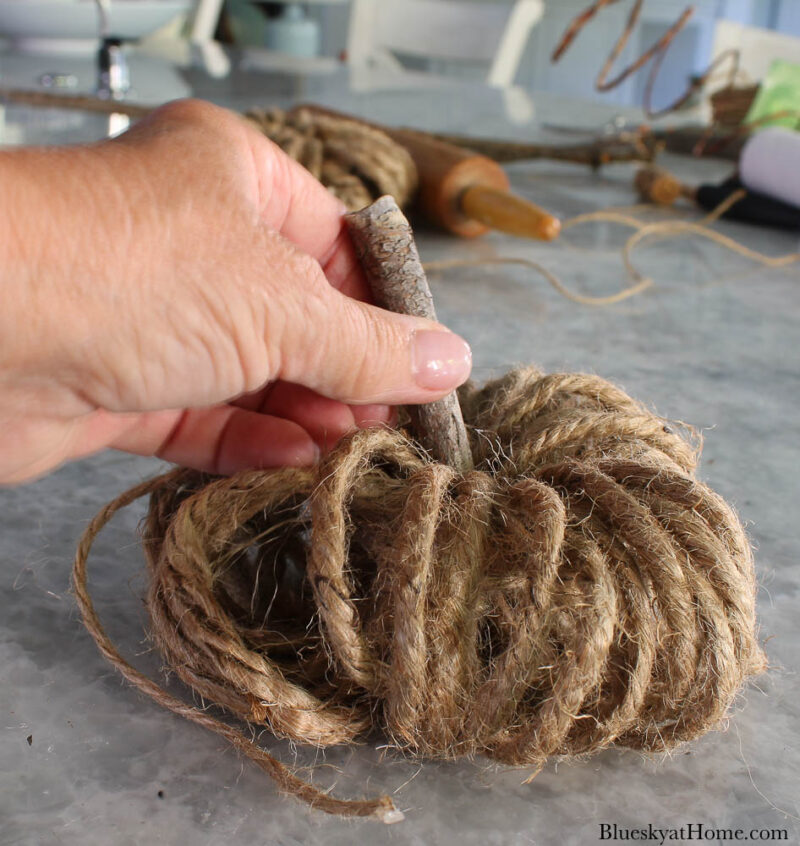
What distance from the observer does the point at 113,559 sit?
2.11 ft

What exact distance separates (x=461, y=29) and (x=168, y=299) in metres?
2.71

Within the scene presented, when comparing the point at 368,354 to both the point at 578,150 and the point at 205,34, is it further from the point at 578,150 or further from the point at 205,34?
the point at 205,34

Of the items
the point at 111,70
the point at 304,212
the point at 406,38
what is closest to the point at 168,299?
the point at 304,212

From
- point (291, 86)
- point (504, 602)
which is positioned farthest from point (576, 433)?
point (291, 86)

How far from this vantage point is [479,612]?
483 mm

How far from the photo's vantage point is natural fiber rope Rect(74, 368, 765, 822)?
→ 0.46 meters

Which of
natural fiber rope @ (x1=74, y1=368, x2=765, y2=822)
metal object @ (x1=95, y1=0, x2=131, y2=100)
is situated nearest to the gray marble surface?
natural fiber rope @ (x1=74, y1=368, x2=765, y2=822)

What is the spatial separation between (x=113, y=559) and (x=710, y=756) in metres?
0.38

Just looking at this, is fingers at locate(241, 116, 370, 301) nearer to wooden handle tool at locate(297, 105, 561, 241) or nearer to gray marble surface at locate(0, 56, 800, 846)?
gray marble surface at locate(0, 56, 800, 846)

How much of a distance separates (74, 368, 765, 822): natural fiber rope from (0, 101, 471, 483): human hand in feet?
0.17

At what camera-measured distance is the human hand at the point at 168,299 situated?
0.44 m

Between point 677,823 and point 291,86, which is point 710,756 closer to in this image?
point 677,823

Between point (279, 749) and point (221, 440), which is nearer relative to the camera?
point (279, 749)

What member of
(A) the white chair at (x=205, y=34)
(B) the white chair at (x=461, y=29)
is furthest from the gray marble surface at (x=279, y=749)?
(A) the white chair at (x=205, y=34)
